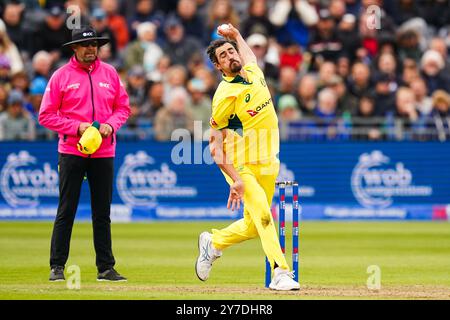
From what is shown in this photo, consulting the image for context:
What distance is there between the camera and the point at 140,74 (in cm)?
2544

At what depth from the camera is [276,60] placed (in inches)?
1059

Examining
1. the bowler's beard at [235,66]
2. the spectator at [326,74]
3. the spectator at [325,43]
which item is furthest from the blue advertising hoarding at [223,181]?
the bowler's beard at [235,66]

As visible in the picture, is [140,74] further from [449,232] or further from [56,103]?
[56,103]

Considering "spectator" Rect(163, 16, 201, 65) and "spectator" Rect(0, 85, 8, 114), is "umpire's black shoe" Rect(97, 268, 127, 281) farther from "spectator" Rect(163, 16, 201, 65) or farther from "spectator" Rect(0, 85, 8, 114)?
"spectator" Rect(163, 16, 201, 65)

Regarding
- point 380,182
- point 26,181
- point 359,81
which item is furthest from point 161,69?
point 380,182

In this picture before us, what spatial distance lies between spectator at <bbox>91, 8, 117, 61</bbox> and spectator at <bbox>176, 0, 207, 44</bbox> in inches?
73.3

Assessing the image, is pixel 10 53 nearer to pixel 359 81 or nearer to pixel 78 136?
pixel 359 81

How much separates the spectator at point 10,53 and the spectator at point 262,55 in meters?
5.36

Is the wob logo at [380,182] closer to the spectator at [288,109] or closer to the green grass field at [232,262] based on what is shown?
the green grass field at [232,262]

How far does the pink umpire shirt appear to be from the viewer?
516 inches

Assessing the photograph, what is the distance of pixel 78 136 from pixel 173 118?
11.4 m

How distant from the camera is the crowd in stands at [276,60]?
964 inches

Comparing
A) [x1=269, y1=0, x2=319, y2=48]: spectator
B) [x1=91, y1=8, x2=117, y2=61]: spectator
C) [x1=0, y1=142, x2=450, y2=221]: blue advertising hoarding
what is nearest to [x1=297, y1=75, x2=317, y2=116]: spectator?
[x1=0, y1=142, x2=450, y2=221]: blue advertising hoarding

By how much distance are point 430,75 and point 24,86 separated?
9636 mm
